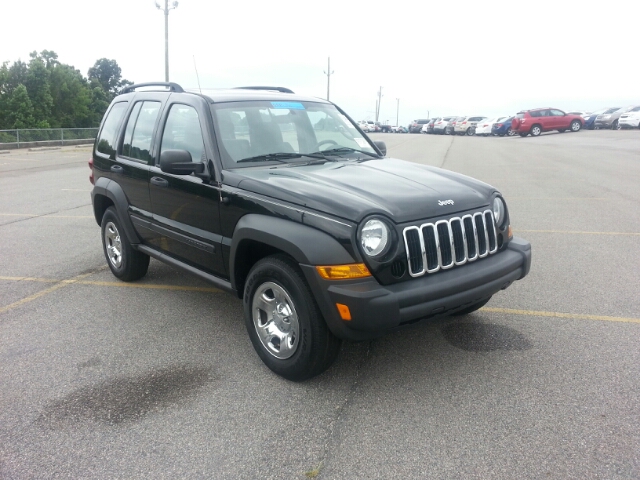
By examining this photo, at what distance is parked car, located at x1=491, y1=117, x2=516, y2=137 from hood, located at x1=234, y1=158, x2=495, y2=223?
133ft

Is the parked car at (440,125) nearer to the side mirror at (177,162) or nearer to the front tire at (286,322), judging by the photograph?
the side mirror at (177,162)

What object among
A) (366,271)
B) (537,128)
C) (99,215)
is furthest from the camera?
(537,128)

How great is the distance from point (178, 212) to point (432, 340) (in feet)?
7.47

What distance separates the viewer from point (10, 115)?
60.3 meters

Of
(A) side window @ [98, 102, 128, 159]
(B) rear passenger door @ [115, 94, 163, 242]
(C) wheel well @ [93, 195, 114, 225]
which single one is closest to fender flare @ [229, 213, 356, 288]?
(B) rear passenger door @ [115, 94, 163, 242]

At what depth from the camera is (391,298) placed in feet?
10.6

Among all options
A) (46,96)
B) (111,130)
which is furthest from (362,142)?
(46,96)

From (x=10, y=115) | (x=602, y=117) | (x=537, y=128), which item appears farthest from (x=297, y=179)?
(x=10, y=115)

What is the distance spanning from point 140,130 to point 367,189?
2.66 metres

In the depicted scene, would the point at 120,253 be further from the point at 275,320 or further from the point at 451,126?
the point at 451,126

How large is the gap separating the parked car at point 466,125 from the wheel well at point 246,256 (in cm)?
4575

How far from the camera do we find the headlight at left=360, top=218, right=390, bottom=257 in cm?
332

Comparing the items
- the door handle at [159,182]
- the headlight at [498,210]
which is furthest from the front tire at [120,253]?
the headlight at [498,210]

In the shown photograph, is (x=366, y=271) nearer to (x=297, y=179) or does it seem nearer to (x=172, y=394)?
(x=297, y=179)
